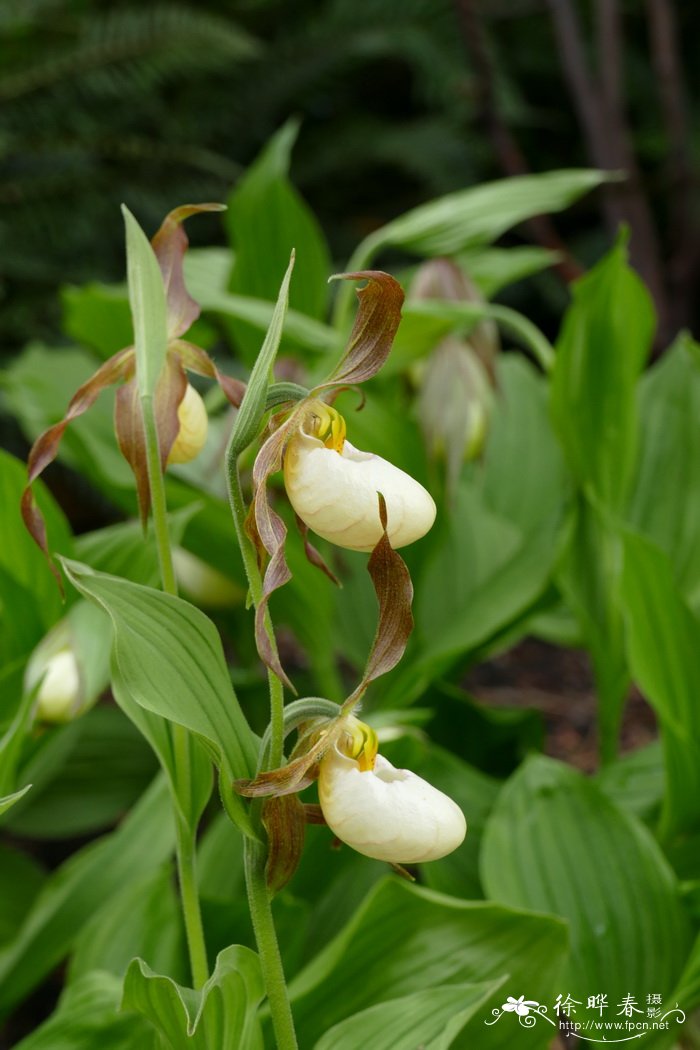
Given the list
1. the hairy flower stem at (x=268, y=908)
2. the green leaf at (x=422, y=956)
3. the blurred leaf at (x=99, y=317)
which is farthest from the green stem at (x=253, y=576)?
the blurred leaf at (x=99, y=317)

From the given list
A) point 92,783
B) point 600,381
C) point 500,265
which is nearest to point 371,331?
point 600,381

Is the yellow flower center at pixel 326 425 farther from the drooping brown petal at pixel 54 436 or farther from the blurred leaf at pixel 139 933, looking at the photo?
the blurred leaf at pixel 139 933

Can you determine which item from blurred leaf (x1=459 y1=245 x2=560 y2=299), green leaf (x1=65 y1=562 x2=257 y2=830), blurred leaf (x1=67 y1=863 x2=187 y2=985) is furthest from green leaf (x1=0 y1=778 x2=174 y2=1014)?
blurred leaf (x1=459 y1=245 x2=560 y2=299)

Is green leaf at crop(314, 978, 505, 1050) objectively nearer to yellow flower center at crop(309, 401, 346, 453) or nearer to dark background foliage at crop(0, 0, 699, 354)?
yellow flower center at crop(309, 401, 346, 453)

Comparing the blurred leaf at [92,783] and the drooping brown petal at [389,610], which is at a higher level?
the drooping brown petal at [389,610]

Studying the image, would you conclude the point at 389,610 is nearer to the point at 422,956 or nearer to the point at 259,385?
the point at 259,385

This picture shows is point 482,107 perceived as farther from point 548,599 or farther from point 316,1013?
point 316,1013
